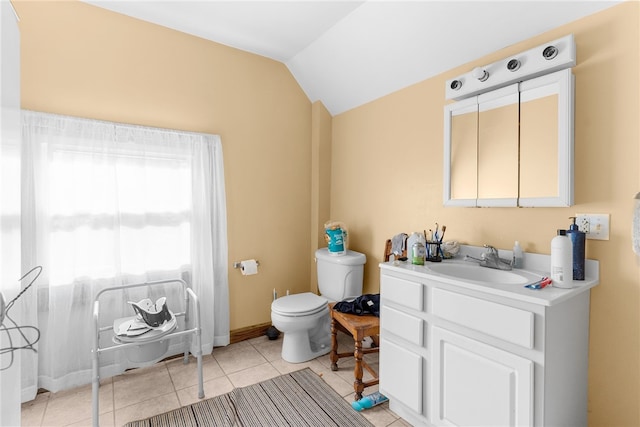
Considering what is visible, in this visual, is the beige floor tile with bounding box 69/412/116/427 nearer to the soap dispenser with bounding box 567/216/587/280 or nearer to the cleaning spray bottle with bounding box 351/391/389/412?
the cleaning spray bottle with bounding box 351/391/389/412

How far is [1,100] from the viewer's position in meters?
A: 1.14

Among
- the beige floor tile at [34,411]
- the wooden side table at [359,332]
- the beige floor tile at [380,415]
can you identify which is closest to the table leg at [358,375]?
the wooden side table at [359,332]

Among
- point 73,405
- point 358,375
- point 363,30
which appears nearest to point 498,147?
point 363,30

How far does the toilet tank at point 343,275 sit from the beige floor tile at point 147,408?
135cm

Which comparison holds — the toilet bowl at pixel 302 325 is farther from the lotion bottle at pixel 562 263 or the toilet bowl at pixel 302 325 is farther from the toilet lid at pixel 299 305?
the lotion bottle at pixel 562 263

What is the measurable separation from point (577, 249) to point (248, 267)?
2310 mm

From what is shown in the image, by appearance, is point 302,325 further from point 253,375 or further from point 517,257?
point 517,257

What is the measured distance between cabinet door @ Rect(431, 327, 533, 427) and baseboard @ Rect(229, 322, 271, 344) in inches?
69.6

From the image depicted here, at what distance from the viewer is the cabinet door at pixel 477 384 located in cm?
131

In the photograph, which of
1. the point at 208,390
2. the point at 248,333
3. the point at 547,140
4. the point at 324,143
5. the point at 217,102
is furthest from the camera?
the point at 324,143

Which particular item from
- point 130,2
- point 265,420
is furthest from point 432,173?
point 130,2

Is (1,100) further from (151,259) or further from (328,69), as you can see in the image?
(328,69)

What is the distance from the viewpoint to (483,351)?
4.70ft

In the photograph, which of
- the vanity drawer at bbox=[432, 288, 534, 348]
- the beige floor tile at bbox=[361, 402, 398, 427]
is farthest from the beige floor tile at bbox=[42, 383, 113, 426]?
the vanity drawer at bbox=[432, 288, 534, 348]
